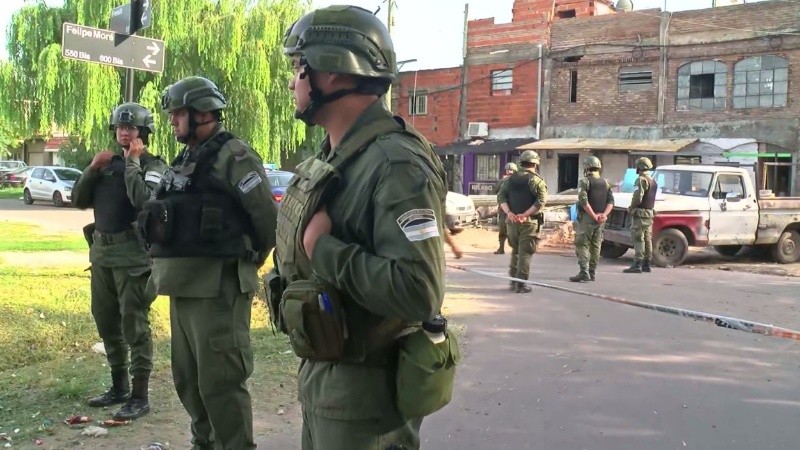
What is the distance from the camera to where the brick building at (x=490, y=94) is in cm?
2812

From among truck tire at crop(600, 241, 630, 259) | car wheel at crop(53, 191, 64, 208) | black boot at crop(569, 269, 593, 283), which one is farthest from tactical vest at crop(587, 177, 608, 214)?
car wheel at crop(53, 191, 64, 208)

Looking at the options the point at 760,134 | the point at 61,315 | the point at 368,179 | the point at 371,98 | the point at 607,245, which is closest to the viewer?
the point at 368,179

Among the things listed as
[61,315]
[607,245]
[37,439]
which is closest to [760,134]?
[607,245]

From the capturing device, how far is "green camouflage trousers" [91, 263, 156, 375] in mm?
4492

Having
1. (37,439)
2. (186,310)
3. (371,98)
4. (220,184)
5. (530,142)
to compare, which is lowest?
(37,439)

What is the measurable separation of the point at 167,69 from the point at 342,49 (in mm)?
19346

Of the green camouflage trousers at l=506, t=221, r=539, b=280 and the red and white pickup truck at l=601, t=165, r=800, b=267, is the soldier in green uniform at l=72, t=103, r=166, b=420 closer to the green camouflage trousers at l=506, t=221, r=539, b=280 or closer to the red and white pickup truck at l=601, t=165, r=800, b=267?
the green camouflage trousers at l=506, t=221, r=539, b=280

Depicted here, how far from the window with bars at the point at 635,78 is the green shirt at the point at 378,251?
2497 centimetres

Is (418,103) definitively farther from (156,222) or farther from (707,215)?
(156,222)

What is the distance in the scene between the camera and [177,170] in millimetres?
→ 3639

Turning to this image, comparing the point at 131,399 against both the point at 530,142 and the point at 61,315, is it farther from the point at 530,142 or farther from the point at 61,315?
the point at 530,142

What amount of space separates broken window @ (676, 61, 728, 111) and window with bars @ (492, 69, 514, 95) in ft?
22.0

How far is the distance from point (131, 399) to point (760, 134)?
22.9 metres

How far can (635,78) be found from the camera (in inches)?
1001
